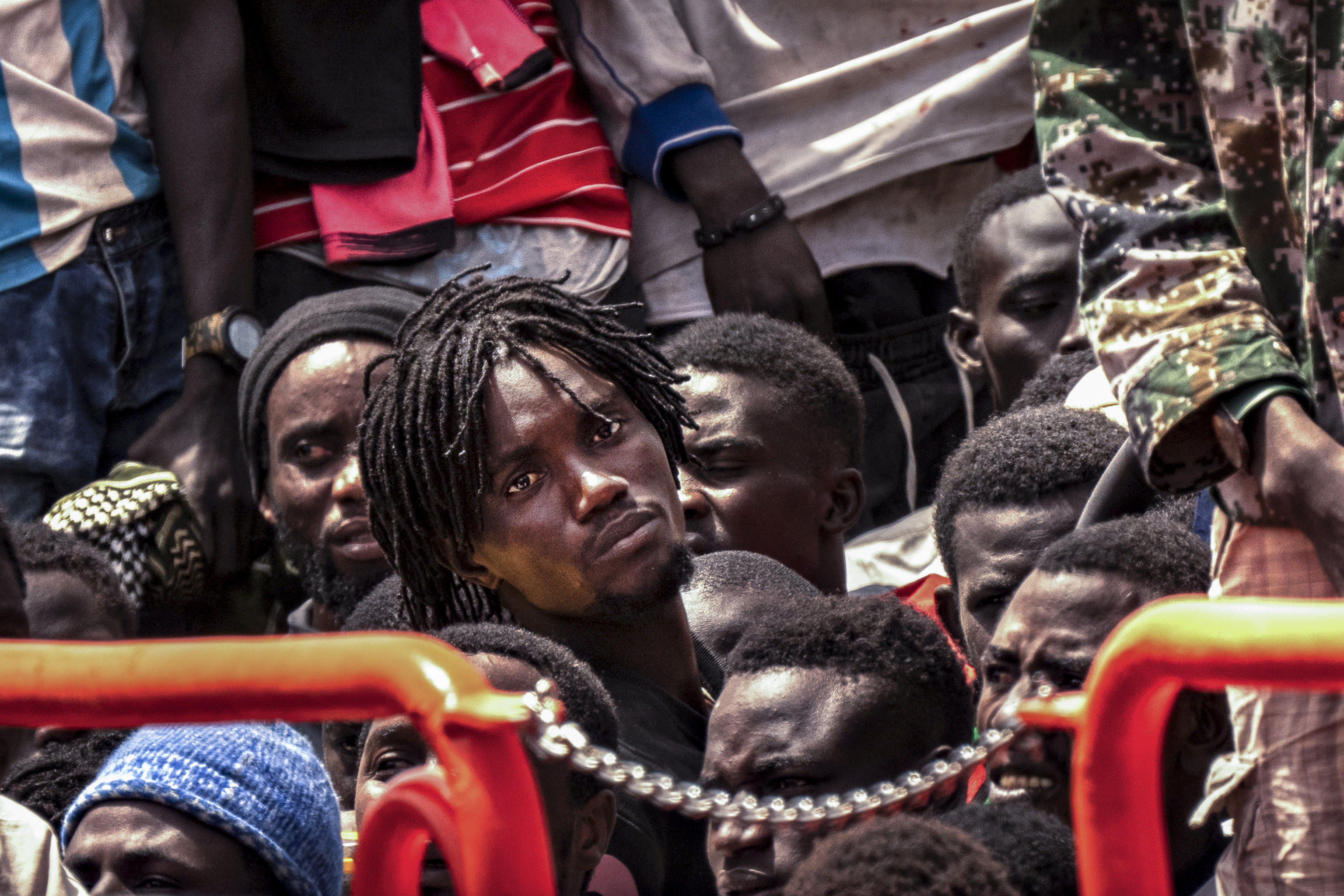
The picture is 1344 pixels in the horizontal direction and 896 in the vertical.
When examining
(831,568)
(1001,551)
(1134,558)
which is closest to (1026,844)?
(1134,558)

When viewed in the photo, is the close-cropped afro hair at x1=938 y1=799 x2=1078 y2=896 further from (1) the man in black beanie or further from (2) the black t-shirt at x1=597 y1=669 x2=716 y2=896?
(1) the man in black beanie

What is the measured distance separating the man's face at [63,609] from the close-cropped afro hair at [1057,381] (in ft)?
6.47

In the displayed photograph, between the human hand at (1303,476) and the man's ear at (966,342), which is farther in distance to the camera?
the man's ear at (966,342)

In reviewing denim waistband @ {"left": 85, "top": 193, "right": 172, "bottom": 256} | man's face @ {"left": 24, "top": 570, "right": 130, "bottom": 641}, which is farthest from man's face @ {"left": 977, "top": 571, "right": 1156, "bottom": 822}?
denim waistband @ {"left": 85, "top": 193, "right": 172, "bottom": 256}

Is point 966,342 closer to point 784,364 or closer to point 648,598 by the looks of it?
point 784,364

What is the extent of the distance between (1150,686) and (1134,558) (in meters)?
1.37

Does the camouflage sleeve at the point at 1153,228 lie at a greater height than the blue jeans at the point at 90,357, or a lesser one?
greater

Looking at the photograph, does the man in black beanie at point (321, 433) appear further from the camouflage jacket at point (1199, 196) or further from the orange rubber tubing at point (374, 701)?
the orange rubber tubing at point (374, 701)

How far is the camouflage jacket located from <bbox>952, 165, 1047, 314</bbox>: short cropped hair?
2.11 metres

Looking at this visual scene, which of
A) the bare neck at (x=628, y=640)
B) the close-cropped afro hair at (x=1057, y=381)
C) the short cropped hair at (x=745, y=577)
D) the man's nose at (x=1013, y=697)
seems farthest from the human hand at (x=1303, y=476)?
the close-cropped afro hair at (x=1057, y=381)

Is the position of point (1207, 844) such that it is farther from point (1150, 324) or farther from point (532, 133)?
point (532, 133)

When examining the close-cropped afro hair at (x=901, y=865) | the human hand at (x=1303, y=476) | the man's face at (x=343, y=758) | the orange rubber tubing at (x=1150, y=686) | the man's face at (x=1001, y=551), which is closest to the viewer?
the orange rubber tubing at (x=1150, y=686)

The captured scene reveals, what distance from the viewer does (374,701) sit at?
50.4 inches

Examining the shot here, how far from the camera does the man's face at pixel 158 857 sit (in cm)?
238
